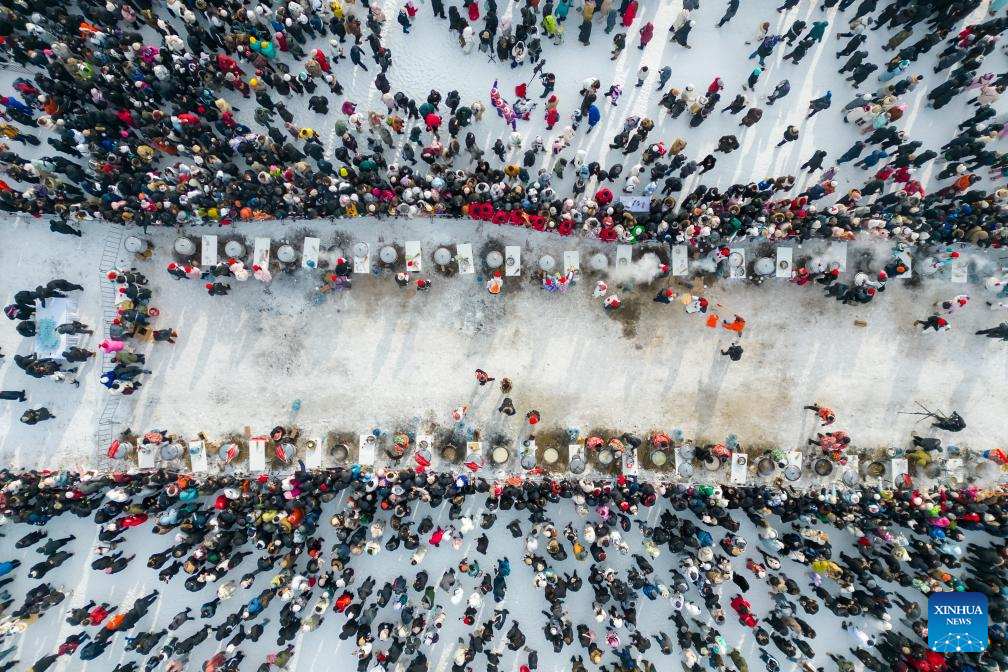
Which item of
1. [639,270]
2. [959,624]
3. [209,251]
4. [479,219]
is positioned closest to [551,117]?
[479,219]

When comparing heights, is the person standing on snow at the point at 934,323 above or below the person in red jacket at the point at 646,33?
below

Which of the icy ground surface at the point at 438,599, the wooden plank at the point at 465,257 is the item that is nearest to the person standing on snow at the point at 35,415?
the icy ground surface at the point at 438,599

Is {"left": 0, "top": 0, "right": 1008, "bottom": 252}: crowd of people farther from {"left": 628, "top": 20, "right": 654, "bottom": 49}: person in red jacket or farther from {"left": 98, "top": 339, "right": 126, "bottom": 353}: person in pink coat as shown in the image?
{"left": 98, "top": 339, "right": 126, "bottom": 353}: person in pink coat

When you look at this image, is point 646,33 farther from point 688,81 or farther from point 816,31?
point 816,31

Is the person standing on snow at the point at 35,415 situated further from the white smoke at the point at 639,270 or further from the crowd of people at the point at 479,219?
the white smoke at the point at 639,270

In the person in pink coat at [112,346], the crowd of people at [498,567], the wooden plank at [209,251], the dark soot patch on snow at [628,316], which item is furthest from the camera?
the dark soot patch on snow at [628,316]

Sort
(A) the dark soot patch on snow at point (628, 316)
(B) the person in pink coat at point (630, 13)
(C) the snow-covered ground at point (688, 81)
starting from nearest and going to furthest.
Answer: (B) the person in pink coat at point (630, 13)
(C) the snow-covered ground at point (688, 81)
(A) the dark soot patch on snow at point (628, 316)

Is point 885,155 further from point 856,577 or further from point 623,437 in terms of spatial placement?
point 856,577
